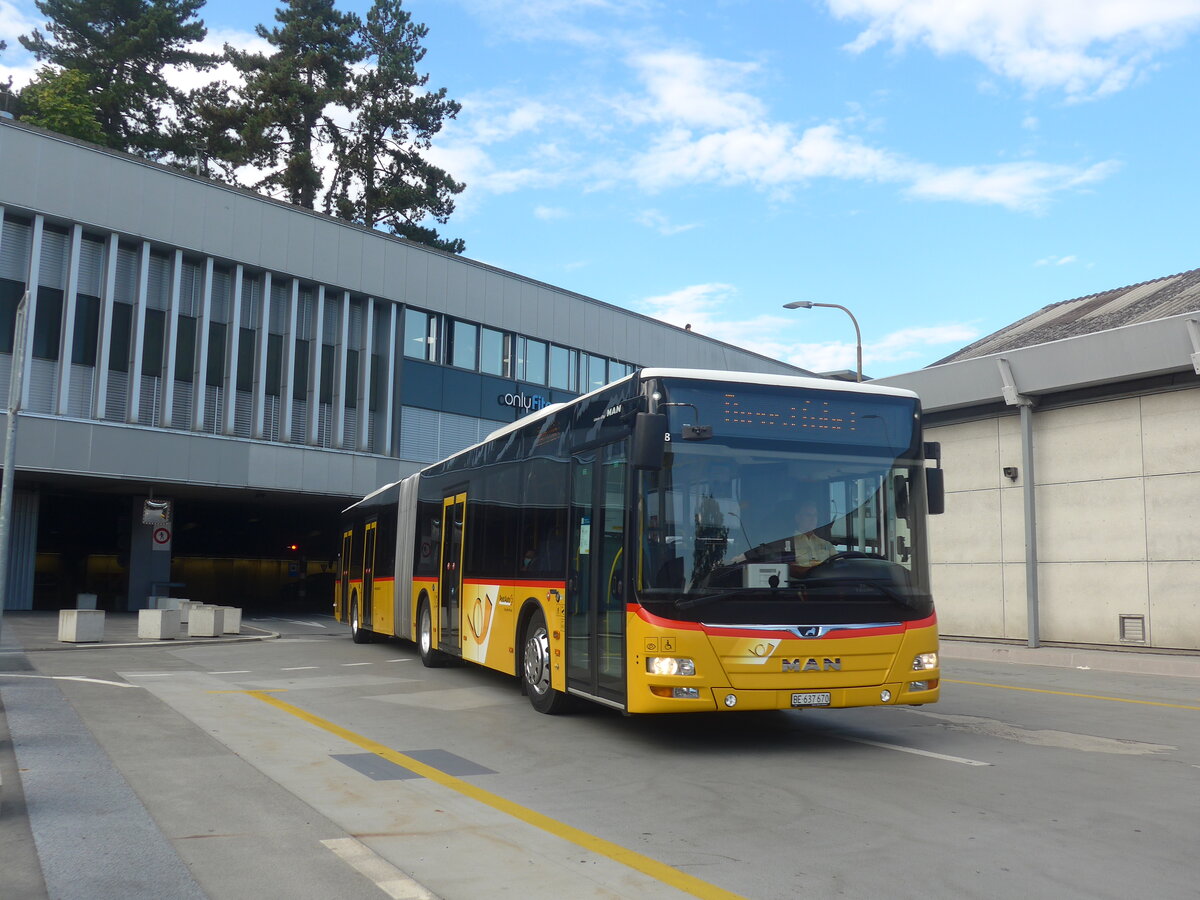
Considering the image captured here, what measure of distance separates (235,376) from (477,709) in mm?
24250

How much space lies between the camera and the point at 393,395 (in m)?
38.4

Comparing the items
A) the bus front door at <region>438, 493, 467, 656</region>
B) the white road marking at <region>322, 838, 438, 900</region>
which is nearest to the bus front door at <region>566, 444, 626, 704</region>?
A: the white road marking at <region>322, 838, 438, 900</region>

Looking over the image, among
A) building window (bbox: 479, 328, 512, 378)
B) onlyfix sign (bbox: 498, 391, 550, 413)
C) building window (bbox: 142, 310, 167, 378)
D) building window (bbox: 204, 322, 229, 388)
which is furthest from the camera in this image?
onlyfix sign (bbox: 498, 391, 550, 413)

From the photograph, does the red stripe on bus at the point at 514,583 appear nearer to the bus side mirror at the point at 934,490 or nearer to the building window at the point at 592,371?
the bus side mirror at the point at 934,490

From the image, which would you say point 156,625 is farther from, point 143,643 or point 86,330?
point 86,330

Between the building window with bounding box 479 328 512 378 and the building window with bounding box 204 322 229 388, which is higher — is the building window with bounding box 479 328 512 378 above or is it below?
above

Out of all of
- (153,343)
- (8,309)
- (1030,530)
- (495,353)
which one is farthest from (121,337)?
(1030,530)

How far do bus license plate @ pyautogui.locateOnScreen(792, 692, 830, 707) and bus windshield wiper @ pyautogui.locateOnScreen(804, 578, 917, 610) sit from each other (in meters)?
0.88

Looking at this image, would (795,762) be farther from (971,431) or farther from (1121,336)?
(971,431)

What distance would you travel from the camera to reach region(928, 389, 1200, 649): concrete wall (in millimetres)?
20750

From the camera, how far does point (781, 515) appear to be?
9219 mm

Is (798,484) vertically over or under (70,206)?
under

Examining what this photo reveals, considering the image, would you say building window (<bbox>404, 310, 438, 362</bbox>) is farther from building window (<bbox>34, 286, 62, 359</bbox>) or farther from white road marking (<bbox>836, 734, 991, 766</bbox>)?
white road marking (<bbox>836, 734, 991, 766</bbox>)

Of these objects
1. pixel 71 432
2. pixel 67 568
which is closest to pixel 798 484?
pixel 71 432
